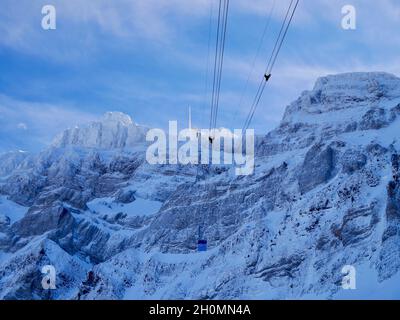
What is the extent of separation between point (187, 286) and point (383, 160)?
60.2 meters

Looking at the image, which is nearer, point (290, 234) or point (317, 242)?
point (317, 242)

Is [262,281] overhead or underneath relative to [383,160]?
underneath

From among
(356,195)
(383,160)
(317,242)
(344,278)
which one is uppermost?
(383,160)

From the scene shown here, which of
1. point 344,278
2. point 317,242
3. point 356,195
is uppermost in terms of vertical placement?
point 356,195

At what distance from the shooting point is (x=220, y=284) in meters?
167
